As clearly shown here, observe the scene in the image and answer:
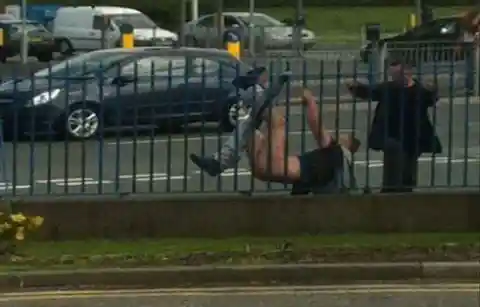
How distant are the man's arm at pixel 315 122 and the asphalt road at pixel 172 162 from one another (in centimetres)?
9

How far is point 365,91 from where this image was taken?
10.9 meters

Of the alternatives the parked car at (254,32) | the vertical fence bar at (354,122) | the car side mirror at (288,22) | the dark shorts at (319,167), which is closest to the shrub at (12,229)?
the dark shorts at (319,167)

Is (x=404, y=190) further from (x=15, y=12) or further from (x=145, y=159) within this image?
(x=15, y=12)

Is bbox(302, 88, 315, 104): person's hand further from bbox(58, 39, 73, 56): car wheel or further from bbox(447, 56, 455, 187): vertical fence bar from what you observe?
bbox(58, 39, 73, 56): car wheel

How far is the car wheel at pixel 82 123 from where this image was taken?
11.0m

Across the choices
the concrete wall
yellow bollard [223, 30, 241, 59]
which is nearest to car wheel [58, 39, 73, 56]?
yellow bollard [223, 30, 241, 59]

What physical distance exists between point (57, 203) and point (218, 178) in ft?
4.80

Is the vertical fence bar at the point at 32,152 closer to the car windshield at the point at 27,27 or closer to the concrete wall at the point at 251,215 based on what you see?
the concrete wall at the point at 251,215

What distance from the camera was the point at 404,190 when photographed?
10711 mm

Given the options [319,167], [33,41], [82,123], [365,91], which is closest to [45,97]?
[82,123]

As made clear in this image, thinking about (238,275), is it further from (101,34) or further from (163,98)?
(101,34)

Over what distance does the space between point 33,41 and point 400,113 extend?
27.0 m

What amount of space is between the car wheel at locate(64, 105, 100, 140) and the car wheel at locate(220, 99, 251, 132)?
1142 millimetres

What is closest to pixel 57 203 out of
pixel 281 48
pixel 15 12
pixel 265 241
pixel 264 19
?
pixel 265 241
